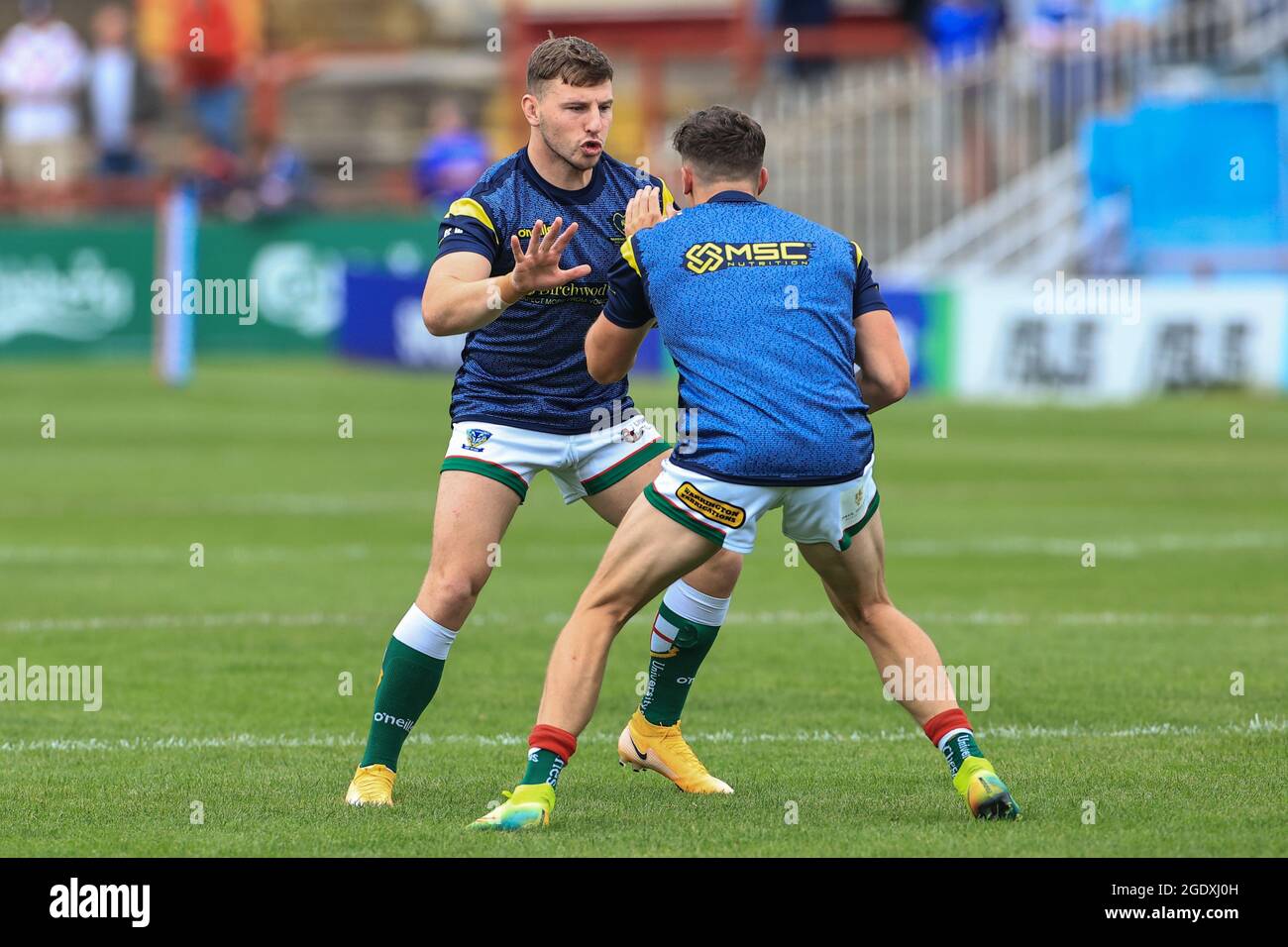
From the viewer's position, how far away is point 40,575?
1415cm

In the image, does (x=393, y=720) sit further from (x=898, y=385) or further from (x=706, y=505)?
(x=898, y=385)

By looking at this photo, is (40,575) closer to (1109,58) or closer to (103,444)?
(103,444)

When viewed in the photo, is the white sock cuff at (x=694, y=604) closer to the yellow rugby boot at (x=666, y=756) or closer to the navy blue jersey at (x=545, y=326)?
the yellow rugby boot at (x=666, y=756)

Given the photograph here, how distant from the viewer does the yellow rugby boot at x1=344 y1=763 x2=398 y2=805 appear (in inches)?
300

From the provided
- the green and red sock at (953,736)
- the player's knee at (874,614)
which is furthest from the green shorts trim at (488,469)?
the green and red sock at (953,736)

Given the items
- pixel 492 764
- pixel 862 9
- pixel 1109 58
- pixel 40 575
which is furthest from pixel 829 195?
pixel 492 764

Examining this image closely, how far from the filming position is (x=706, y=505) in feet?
23.4

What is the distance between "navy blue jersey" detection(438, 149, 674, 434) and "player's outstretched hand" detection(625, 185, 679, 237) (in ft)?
1.57

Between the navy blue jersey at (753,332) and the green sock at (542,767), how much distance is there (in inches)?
39.5

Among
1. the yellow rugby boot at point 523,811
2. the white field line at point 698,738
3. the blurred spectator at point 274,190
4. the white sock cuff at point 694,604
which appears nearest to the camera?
the yellow rugby boot at point 523,811

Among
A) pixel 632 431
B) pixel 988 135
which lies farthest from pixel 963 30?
pixel 632 431

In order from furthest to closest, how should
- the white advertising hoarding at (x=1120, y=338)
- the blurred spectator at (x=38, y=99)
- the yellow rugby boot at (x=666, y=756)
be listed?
the blurred spectator at (x=38, y=99)
the white advertising hoarding at (x=1120, y=338)
the yellow rugby boot at (x=666, y=756)

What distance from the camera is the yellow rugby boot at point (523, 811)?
708cm

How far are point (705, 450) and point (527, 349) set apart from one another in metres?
1.09
